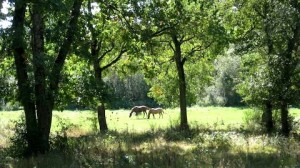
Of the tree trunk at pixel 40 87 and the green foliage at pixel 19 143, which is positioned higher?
the tree trunk at pixel 40 87

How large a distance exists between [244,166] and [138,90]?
87.1 metres

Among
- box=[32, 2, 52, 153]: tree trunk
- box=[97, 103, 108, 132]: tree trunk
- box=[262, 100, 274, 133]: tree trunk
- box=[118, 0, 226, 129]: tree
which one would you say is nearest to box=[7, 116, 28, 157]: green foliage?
box=[32, 2, 52, 153]: tree trunk

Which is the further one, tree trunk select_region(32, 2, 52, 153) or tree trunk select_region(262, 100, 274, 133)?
tree trunk select_region(262, 100, 274, 133)

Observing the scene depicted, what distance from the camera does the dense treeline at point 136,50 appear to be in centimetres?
1424

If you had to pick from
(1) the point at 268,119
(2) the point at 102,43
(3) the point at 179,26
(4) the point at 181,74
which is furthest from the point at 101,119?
(1) the point at 268,119

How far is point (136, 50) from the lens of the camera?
18516 millimetres

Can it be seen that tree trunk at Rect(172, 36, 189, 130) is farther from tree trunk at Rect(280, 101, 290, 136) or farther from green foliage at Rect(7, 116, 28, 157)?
green foliage at Rect(7, 116, 28, 157)

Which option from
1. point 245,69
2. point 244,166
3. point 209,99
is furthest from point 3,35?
point 209,99

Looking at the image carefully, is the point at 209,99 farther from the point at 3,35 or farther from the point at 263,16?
the point at 3,35

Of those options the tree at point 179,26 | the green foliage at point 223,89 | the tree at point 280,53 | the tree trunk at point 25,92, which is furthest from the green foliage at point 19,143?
the green foliage at point 223,89

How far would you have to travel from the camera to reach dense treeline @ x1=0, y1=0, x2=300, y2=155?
14242 millimetres

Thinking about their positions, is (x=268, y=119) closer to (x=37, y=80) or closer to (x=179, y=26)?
(x=179, y=26)

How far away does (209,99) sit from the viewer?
88938mm

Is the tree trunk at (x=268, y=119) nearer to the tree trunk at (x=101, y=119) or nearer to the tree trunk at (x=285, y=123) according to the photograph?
the tree trunk at (x=285, y=123)
